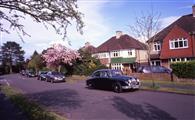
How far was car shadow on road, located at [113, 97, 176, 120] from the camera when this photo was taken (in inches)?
470

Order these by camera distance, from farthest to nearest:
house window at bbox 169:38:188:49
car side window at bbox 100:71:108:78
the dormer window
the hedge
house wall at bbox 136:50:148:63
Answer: house wall at bbox 136:50:148:63 → the dormer window → house window at bbox 169:38:188:49 → the hedge → car side window at bbox 100:71:108:78

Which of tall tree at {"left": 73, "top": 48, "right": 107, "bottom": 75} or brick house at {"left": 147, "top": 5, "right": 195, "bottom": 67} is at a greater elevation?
brick house at {"left": 147, "top": 5, "right": 195, "bottom": 67}

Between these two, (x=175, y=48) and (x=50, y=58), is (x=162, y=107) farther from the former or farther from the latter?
(x=50, y=58)

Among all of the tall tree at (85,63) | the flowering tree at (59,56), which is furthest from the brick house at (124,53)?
the flowering tree at (59,56)

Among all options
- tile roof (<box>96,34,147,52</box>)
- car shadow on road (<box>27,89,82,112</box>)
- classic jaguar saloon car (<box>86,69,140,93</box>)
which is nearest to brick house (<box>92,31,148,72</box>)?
tile roof (<box>96,34,147,52</box>)

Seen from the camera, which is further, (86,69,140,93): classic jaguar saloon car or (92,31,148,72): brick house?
(92,31,148,72): brick house

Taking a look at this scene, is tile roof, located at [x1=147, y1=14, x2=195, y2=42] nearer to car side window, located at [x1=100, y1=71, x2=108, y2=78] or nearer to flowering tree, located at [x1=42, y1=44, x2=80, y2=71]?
flowering tree, located at [x1=42, y1=44, x2=80, y2=71]

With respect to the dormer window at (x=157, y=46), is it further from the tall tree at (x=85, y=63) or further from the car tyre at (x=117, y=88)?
the car tyre at (x=117, y=88)

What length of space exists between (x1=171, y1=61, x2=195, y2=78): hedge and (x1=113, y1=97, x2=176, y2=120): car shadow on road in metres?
14.8

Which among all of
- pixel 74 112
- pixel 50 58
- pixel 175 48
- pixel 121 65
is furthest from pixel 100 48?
pixel 74 112

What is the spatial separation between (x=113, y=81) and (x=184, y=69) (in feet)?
32.4

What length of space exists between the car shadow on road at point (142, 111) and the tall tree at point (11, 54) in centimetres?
12878

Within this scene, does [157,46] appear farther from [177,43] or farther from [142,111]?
[142,111]

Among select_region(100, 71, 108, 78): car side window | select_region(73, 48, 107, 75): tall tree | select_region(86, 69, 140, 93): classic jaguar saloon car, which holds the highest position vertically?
select_region(73, 48, 107, 75): tall tree
